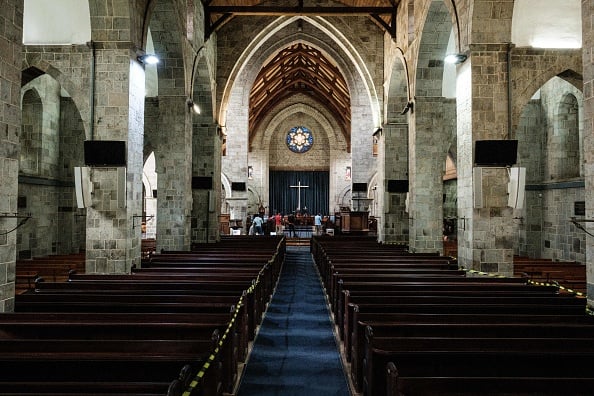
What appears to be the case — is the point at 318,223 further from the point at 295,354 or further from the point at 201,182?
the point at 295,354

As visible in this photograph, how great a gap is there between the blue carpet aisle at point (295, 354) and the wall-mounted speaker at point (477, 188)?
9.21 ft

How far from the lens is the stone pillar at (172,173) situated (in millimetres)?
10281

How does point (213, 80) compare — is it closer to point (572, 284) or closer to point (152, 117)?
point (152, 117)

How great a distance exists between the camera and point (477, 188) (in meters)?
6.92

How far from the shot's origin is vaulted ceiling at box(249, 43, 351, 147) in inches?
837

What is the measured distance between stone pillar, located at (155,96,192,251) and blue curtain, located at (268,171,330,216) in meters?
21.5

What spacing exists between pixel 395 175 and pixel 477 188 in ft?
21.5

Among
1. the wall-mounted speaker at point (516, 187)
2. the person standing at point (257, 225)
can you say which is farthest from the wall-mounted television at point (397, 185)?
the person standing at point (257, 225)

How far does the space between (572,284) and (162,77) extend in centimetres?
914

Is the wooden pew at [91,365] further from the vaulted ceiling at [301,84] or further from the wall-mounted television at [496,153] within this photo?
the vaulted ceiling at [301,84]

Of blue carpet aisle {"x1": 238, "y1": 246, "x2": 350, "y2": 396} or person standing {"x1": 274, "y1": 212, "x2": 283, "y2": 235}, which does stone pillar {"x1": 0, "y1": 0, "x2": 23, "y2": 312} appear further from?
person standing {"x1": 274, "y1": 212, "x2": 283, "y2": 235}

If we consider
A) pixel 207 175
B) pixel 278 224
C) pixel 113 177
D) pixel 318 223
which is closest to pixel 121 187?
pixel 113 177

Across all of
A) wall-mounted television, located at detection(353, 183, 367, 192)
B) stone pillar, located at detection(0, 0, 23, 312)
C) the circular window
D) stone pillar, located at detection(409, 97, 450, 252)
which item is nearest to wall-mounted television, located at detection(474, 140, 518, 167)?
stone pillar, located at detection(409, 97, 450, 252)

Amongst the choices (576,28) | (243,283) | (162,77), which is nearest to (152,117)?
(162,77)
